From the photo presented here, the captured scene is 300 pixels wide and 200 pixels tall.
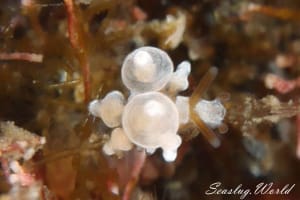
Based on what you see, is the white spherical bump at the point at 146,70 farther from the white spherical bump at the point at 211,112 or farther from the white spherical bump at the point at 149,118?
the white spherical bump at the point at 211,112

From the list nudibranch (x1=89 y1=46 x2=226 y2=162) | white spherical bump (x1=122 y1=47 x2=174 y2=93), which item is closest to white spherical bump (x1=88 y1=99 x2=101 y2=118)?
nudibranch (x1=89 y1=46 x2=226 y2=162)

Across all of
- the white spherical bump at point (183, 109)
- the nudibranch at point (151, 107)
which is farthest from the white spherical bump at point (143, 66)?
the white spherical bump at point (183, 109)

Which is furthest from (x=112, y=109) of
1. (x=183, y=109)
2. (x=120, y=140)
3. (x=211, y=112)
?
(x=211, y=112)

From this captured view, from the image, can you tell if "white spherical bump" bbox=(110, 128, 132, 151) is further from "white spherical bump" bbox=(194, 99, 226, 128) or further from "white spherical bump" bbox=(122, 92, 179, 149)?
"white spherical bump" bbox=(194, 99, 226, 128)

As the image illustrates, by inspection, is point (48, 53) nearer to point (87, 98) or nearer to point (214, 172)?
point (87, 98)

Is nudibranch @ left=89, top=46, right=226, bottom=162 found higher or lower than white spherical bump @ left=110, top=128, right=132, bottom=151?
higher

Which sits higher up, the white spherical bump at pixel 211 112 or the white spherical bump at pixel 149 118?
the white spherical bump at pixel 149 118

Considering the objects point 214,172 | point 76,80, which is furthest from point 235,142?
point 76,80

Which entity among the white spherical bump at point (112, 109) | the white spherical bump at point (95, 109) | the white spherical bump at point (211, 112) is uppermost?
the white spherical bump at point (112, 109)

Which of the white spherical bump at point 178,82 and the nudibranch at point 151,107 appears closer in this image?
the nudibranch at point 151,107
